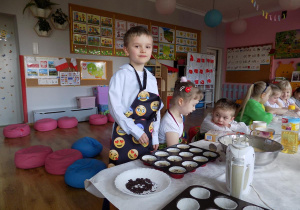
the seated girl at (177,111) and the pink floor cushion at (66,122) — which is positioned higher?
the seated girl at (177,111)

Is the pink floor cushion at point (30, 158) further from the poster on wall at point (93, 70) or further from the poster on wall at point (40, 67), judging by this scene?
the poster on wall at point (93, 70)

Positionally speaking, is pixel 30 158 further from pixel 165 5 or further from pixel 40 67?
pixel 165 5

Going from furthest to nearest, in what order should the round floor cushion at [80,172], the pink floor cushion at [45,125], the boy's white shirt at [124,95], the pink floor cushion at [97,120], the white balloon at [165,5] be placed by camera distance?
the white balloon at [165,5], the pink floor cushion at [97,120], the pink floor cushion at [45,125], the round floor cushion at [80,172], the boy's white shirt at [124,95]

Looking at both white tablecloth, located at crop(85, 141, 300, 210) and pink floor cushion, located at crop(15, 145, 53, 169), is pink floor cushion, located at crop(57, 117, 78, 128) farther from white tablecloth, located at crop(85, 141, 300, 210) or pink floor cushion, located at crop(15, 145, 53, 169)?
white tablecloth, located at crop(85, 141, 300, 210)

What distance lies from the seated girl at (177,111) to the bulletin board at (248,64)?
228 inches

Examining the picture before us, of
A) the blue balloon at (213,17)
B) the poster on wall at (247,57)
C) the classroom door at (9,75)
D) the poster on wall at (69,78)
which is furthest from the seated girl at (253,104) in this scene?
the poster on wall at (247,57)

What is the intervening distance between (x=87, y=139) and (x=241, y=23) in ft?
18.0

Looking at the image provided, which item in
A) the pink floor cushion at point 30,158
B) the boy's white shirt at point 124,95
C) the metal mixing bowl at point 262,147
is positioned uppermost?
the boy's white shirt at point 124,95

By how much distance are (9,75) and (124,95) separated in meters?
3.82

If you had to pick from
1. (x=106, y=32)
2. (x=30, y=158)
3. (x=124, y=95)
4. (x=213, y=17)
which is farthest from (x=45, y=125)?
(x=213, y=17)

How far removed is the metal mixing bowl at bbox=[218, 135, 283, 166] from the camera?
0.79 meters

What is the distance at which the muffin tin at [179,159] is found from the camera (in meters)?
0.78

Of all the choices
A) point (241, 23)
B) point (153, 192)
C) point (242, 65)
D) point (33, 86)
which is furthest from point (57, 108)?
point (242, 65)

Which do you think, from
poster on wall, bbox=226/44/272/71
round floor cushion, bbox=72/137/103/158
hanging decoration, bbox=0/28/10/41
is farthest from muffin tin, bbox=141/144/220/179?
poster on wall, bbox=226/44/272/71
